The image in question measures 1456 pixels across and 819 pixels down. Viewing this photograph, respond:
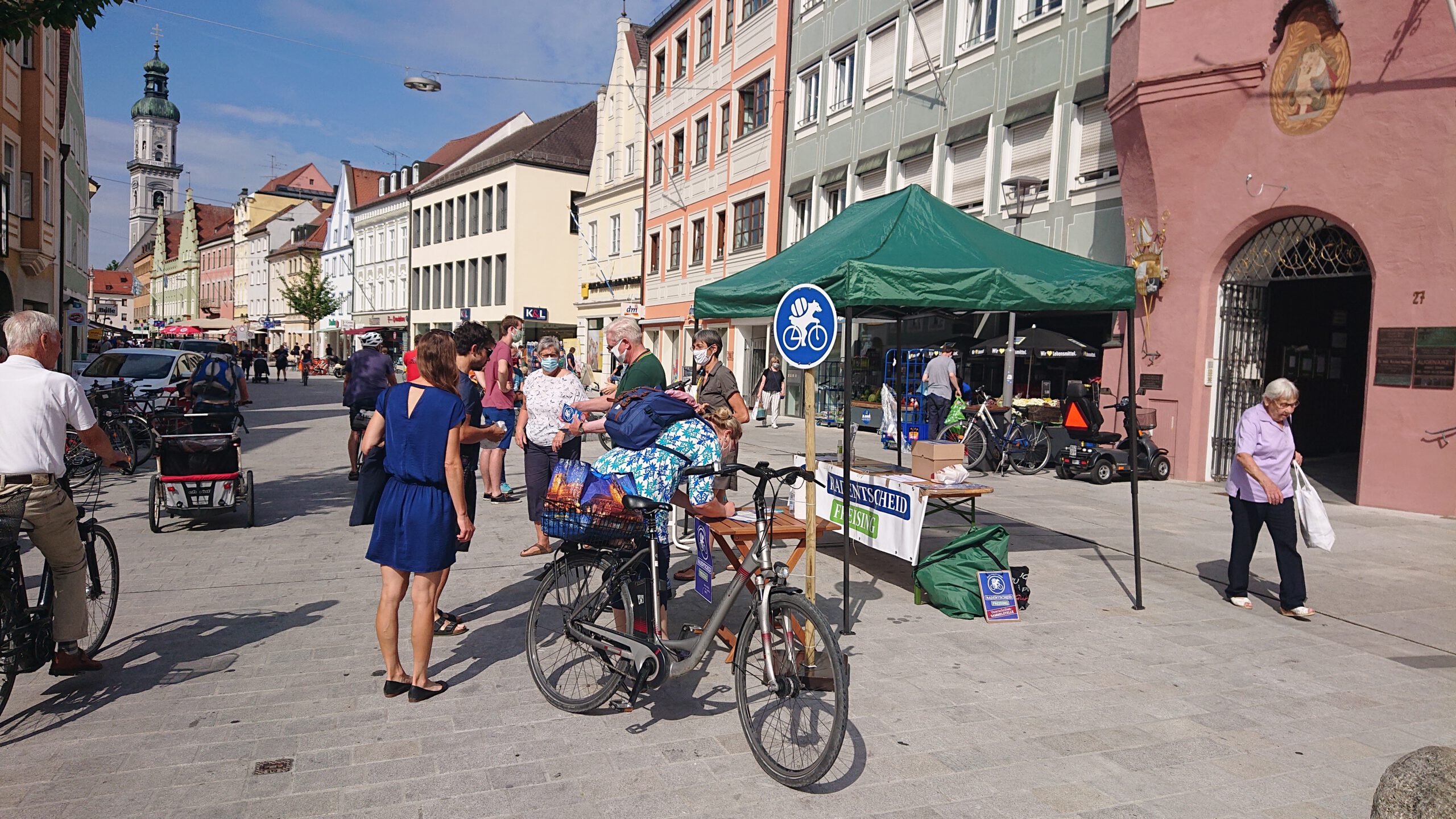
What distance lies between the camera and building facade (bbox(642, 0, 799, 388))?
2736 cm

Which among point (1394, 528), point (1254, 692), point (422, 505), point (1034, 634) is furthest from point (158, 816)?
point (1394, 528)

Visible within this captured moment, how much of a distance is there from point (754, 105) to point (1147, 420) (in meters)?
18.5

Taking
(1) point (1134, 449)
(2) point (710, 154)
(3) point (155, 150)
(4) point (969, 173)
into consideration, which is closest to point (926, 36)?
(4) point (969, 173)

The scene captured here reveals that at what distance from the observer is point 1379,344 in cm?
1152

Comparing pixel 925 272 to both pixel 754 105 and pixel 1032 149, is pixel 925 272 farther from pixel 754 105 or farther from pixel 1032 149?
pixel 754 105

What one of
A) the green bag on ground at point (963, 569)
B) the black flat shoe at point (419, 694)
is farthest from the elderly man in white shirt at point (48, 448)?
the green bag on ground at point (963, 569)

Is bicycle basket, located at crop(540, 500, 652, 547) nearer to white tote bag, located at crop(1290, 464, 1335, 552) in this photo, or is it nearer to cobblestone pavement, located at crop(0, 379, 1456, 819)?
cobblestone pavement, located at crop(0, 379, 1456, 819)

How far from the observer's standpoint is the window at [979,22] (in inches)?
730

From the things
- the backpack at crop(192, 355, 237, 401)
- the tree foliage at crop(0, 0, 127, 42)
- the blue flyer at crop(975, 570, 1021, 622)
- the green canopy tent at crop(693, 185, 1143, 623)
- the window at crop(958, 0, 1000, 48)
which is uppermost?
the window at crop(958, 0, 1000, 48)

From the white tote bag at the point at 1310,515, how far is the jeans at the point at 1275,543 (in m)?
0.05

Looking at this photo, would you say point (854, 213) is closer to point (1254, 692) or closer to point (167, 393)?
point (1254, 692)

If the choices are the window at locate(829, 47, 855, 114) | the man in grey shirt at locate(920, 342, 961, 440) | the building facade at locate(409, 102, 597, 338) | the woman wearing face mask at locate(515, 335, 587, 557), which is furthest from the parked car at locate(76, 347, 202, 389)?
the building facade at locate(409, 102, 597, 338)

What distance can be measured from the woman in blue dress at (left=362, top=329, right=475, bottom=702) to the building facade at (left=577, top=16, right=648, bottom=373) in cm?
3201

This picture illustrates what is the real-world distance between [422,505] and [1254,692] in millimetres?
4501
